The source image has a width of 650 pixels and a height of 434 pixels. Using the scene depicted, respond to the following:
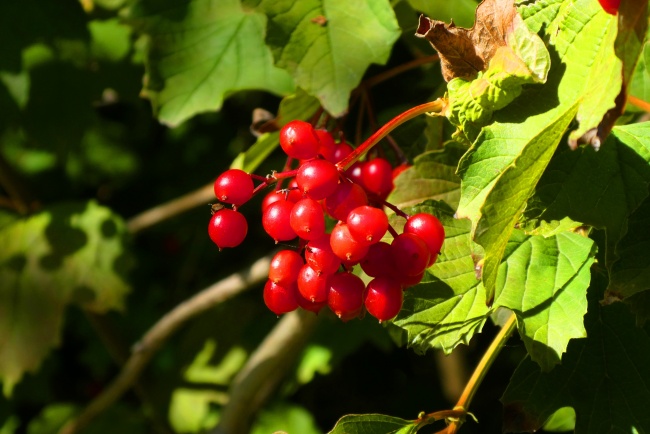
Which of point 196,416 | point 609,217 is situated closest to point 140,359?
point 196,416

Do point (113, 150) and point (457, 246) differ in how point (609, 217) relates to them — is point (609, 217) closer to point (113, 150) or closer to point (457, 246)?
point (457, 246)

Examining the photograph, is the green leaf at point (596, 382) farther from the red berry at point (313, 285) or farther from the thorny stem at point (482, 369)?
the red berry at point (313, 285)

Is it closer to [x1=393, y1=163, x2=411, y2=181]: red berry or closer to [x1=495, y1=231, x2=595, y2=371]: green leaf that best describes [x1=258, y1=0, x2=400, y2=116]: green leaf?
[x1=393, y1=163, x2=411, y2=181]: red berry

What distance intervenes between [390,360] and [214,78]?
143 centimetres

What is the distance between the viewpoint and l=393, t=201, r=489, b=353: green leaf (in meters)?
1.00

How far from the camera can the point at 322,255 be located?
888 millimetres

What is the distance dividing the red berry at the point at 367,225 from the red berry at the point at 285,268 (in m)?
0.12

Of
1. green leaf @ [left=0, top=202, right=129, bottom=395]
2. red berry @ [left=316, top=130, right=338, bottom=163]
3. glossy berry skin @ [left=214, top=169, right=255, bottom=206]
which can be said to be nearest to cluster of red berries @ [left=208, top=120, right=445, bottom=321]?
glossy berry skin @ [left=214, top=169, right=255, bottom=206]

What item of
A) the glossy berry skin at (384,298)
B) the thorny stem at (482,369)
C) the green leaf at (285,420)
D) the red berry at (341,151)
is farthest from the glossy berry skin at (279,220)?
the green leaf at (285,420)

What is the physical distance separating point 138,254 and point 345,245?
1957mm

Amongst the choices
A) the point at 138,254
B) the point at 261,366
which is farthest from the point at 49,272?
the point at 138,254

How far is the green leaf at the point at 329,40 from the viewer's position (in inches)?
46.2

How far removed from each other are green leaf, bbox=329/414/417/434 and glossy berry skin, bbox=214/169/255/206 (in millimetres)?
307

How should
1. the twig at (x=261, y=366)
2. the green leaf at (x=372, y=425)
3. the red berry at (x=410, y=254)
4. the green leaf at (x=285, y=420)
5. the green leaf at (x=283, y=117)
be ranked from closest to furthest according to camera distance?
the red berry at (x=410, y=254), the green leaf at (x=372, y=425), the green leaf at (x=283, y=117), the twig at (x=261, y=366), the green leaf at (x=285, y=420)
